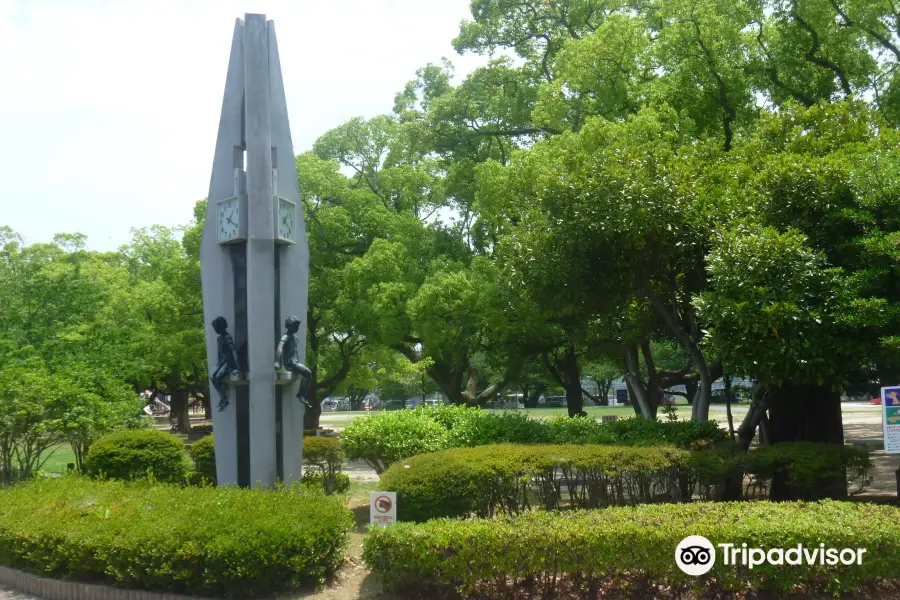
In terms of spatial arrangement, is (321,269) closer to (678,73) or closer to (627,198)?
(678,73)

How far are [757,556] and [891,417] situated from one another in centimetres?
235

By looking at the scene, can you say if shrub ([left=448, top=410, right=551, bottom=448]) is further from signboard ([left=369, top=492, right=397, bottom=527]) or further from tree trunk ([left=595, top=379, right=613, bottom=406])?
tree trunk ([left=595, top=379, right=613, bottom=406])

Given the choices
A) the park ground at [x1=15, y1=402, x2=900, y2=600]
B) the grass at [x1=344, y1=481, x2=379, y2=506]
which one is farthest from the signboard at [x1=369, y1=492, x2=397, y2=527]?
the grass at [x1=344, y1=481, x2=379, y2=506]

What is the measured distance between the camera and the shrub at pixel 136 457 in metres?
12.6

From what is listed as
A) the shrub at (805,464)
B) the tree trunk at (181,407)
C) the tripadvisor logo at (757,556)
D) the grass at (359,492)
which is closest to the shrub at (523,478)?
the shrub at (805,464)

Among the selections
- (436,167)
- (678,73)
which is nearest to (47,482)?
(678,73)

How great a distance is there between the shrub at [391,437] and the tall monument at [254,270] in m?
1.02

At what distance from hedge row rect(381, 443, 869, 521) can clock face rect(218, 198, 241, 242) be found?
166 inches

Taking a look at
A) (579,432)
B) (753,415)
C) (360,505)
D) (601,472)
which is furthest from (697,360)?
(360,505)

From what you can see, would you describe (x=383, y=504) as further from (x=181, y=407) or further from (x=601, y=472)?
(x=181, y=407)

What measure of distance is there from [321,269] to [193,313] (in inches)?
202

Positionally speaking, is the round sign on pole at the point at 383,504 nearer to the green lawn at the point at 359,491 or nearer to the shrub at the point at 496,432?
the shrub at the point at 496,432

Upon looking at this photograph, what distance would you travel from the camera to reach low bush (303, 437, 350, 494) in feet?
46.4

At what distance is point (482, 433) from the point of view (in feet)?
40.4
